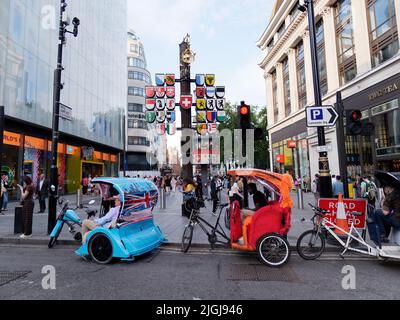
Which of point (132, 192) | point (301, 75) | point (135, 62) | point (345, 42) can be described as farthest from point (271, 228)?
point (135, 62)

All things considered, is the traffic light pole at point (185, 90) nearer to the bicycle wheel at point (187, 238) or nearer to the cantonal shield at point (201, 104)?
the cantonal shield at point (201, 104)

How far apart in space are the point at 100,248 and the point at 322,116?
6203mm

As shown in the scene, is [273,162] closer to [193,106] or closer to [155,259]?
[193,106]

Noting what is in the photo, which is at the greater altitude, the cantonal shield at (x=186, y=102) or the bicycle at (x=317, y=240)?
the cantonal shield at (x=186, y=102)

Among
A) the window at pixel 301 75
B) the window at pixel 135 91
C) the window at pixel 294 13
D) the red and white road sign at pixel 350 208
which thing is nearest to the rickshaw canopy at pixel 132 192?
the red and white road sign at pixel 350 208

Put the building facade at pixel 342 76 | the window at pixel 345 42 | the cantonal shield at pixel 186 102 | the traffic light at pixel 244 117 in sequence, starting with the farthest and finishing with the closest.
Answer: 1. the window at pixel 345 42
2. the building facade at pixel 342 76
3. the cantonal shield at pixel 186 102
4. the traffic light at pixel 244 117

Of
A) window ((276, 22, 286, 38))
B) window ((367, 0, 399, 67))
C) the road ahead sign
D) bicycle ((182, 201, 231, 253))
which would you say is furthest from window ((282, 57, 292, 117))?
bicycle ((182, 201, 231, 253))

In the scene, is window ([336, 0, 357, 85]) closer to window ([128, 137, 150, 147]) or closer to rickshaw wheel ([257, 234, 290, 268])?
rickshaw wheel ([257, 234, 290, 268])

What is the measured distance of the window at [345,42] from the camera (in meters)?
20.5

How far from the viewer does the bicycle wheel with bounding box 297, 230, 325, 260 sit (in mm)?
5664

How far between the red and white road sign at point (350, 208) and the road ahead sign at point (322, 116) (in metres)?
2.04

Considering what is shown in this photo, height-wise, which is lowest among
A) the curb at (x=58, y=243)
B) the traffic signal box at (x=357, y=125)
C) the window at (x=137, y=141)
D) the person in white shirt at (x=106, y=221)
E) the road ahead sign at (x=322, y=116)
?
the curb at (x=58, y=243)

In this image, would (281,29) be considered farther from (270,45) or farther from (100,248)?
(100,248)
